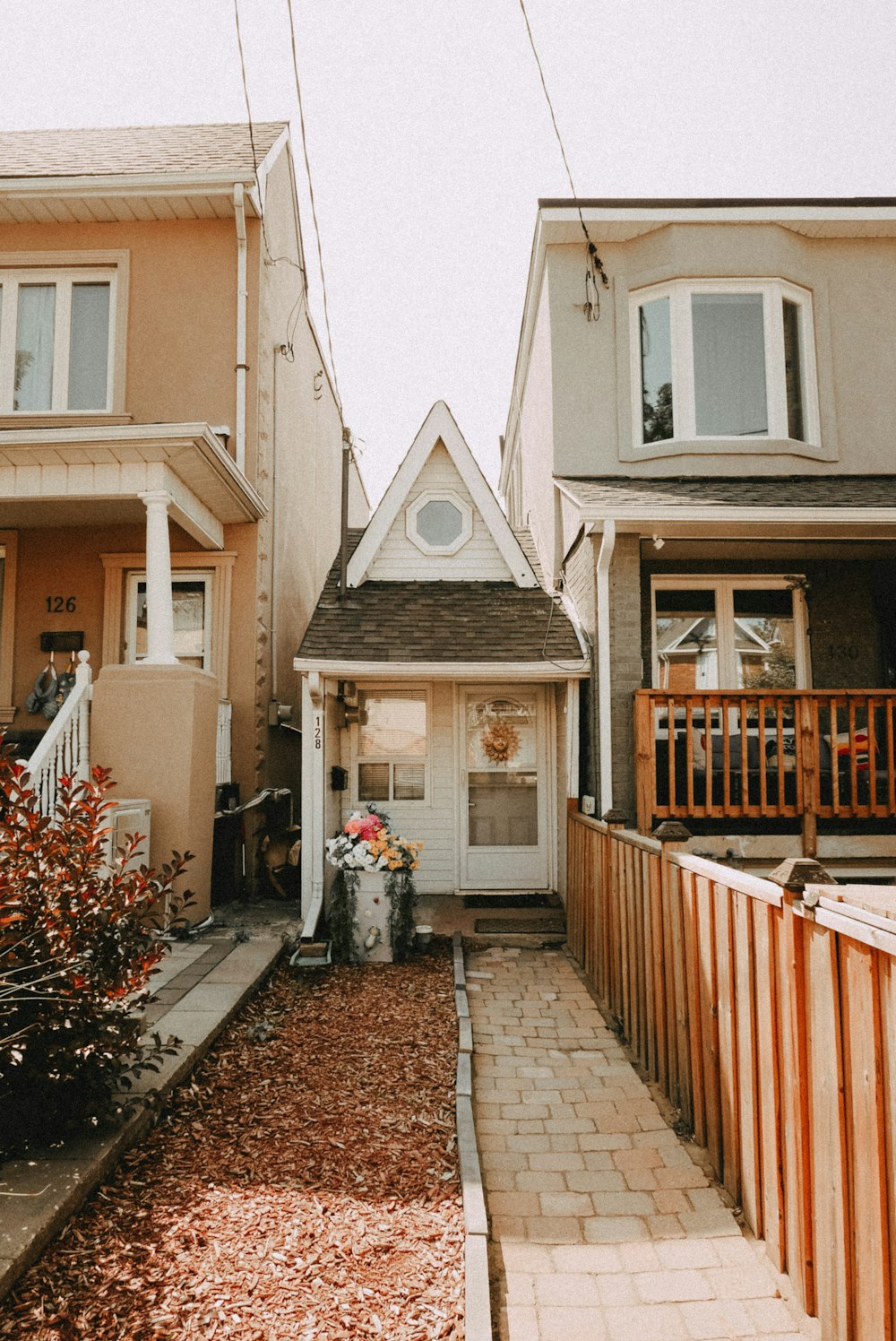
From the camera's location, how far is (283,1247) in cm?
317

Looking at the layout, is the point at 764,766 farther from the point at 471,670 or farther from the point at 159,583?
the point at 159,583

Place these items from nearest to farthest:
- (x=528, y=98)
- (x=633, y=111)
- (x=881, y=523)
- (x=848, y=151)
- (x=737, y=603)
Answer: (x=633, y=111), (x=528, y=98), (x=848, y=151), (x=881, y=523), (x=737, y=603)

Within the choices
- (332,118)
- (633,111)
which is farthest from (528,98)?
(332,118)

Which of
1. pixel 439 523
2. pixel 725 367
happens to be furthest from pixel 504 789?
pixel 725 367

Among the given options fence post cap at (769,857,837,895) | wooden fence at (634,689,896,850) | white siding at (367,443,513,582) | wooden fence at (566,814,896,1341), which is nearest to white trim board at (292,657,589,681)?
wooden fence at (634,689,896,850)

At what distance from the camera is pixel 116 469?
783 centimetres

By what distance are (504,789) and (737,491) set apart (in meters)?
4.10

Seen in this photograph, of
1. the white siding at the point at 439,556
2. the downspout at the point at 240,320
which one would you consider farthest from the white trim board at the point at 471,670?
the downspout at the point at 240,320

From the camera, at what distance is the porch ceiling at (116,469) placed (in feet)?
24.6

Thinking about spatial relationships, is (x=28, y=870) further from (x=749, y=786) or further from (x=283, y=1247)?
(x=749, y=786)

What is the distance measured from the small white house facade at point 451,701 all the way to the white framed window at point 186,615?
1457 millimetres

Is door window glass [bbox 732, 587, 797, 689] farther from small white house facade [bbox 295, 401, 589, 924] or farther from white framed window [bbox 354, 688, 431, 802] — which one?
white framed window [bbox 354, 688, 431, 802]

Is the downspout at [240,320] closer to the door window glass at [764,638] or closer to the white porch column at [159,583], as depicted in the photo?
the white porch column at [159,583]

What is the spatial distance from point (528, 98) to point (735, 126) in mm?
1606
